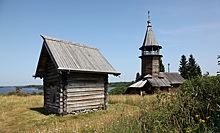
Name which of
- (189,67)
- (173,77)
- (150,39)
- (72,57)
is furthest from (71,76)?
(189,67)

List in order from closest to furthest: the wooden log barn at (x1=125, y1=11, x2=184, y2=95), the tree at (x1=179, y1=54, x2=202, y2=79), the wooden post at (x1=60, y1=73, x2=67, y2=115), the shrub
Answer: the shrub → the wooden post at (x1=60, y1=73, x2=67, y2=115) → the wooden log barn at (x1=125, y1=11, x2=184, y2=95) → the tree at (x1=179, y1=54, x2=202, y2=79)

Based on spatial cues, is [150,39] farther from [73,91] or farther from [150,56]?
[73,91]

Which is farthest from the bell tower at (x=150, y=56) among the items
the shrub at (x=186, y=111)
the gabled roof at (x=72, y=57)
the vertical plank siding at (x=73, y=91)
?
the shrub at (x=186, y=111)

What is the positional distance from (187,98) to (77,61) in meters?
9.71

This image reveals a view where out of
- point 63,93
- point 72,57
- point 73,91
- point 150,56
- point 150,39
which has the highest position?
point 150,39

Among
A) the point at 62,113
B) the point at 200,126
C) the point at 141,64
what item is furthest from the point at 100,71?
the point at 141,64

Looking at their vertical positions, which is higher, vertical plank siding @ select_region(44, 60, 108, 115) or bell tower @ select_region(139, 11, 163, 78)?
bell tower @ select_region(139, 11, 163, 78)

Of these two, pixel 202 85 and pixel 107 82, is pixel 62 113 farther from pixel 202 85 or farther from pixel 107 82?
pixel 202 85

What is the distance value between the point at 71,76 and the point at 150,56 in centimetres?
2535

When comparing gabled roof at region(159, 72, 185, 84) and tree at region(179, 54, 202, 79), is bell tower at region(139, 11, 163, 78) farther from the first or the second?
tree at region(179, 54, 202, 79)

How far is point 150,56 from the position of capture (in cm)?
3538

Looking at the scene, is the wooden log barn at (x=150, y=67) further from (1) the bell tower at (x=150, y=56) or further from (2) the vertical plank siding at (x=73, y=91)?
(2) the vertical plank siding at (x=73, y=91)

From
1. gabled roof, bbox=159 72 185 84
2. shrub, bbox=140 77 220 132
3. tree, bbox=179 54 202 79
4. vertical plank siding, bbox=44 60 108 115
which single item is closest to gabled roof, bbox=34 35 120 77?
vertical plank siding, bbox=44 60 108 115

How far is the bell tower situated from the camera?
116 ft
